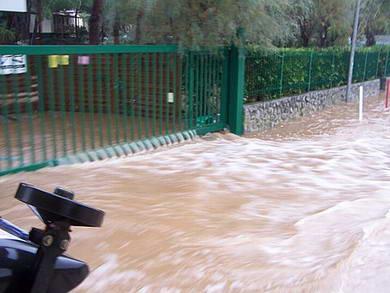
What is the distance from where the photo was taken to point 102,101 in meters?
8.66

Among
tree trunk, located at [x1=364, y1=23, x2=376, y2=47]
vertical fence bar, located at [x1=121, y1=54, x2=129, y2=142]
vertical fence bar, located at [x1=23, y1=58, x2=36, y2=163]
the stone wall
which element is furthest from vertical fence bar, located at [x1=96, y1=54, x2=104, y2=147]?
tree trunk, located at [x1=364, y1=23, x2=376, y2=47]

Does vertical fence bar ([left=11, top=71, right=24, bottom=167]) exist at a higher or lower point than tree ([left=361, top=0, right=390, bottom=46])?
lower

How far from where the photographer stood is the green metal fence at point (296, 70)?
41.8ft

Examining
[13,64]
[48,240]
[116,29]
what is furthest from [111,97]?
[48,240]

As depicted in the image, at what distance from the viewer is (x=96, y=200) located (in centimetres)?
597

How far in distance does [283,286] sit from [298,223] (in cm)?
154

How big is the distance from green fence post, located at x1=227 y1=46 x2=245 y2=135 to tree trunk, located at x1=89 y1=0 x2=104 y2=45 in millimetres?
4638

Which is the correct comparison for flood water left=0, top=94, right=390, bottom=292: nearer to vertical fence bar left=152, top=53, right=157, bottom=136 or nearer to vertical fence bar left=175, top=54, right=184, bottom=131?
vertical fence bar left=152, top=53, right=157, bottom=136

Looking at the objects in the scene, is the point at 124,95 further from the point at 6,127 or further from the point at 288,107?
the point at 288,107

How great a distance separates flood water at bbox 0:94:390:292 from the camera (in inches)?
159

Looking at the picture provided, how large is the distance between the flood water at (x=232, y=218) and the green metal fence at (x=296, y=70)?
350cm

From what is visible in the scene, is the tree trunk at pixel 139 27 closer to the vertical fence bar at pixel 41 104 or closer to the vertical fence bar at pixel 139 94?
the vertical fence bar at pixel 139 94

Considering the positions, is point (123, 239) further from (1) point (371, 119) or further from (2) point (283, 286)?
(1) point (371, 119)

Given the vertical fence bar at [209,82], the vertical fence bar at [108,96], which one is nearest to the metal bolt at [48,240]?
the vertical fence bar at [108,96]
